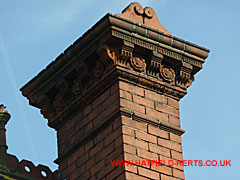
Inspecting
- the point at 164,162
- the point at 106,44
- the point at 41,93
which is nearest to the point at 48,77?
the point at 41,93

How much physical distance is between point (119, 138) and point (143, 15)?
257 cm

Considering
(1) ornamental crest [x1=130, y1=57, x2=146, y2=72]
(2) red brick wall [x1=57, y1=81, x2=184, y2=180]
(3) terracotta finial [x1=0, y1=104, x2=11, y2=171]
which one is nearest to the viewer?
(2) red brick wall [x1=57, y1=81, x2=184, y2=180]

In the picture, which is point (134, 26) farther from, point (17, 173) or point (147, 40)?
point (17, 173)

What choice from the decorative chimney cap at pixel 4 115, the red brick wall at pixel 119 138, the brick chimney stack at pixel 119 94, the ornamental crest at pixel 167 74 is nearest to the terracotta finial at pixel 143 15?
the brick chimney stack at pixel 119 94

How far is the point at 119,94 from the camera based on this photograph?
Answer: 56.2ft

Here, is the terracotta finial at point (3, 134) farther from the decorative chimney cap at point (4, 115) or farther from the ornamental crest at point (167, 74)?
the ornamental crest at point (167, 74)

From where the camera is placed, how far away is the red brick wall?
16672mm

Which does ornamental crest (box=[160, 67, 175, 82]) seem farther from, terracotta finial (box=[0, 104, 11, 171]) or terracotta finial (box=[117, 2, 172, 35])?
terracotta finial (box=[0, 104, 11, 171])

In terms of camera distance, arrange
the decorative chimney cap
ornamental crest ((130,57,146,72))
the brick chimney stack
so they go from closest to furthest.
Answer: the brick chimney stack → ornamental crest ((130,57,146,72)) → the decorative chimney cap

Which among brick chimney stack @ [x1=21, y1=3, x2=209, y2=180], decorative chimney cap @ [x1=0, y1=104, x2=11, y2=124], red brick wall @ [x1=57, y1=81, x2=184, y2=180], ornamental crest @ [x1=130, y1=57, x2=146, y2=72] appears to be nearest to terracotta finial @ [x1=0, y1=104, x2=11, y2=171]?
decorative chimney cap @ [x1=0, y1=104, x2=11, y2=124]

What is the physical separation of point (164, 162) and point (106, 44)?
85.4 inches

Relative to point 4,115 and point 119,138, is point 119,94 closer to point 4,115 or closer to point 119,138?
point 119,138

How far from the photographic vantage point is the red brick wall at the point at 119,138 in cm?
1667

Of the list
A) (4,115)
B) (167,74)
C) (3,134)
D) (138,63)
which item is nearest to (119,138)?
(138,63)
